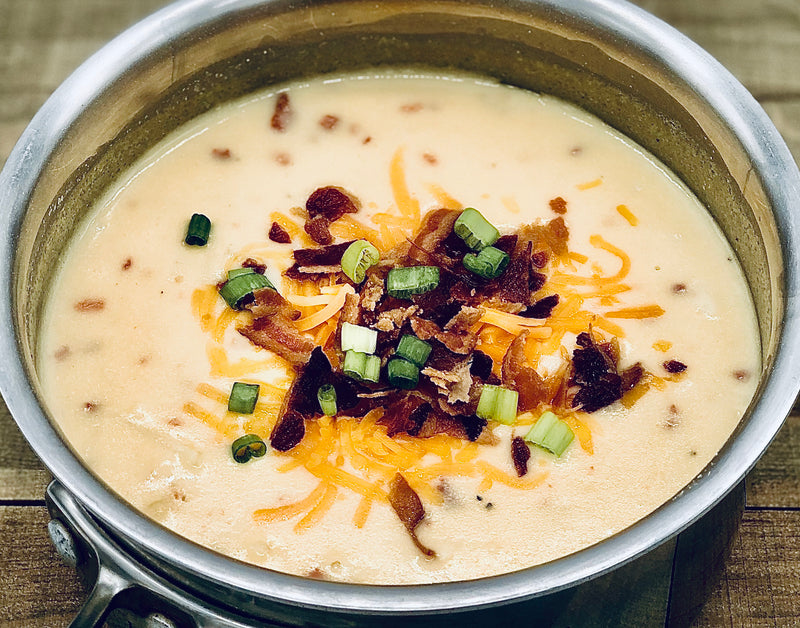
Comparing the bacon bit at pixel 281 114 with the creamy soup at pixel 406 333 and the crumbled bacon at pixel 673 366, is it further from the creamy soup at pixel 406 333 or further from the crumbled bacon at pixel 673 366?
the crumbled bacon at pixel 673 366

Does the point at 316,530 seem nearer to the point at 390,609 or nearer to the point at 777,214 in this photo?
the point at 390,609

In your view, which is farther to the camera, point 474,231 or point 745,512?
point 745,512

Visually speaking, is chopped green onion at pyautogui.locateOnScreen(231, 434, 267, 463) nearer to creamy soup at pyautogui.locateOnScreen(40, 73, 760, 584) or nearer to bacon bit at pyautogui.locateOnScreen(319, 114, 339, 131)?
creamy soup at pyautogui.locateOnScreen(40, 73, 760, 584)

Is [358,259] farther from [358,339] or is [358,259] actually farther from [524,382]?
[524,382]

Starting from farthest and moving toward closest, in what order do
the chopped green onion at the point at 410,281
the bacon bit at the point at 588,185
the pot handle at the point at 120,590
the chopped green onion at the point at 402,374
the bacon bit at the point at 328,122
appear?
the bacon bit at the point at 328,122, the bacon bit at the point at 588,185, the chopped green onion at the point at 410,281, the chopped green onion at the point at 402,374, the pot handle at the point at 120,590

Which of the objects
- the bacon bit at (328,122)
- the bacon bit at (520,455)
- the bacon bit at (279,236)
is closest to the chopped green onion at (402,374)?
the bacon bit at (520,455)

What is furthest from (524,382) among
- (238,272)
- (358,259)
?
(238,272)

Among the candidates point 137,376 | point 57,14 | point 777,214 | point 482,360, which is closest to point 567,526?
point 482,360
